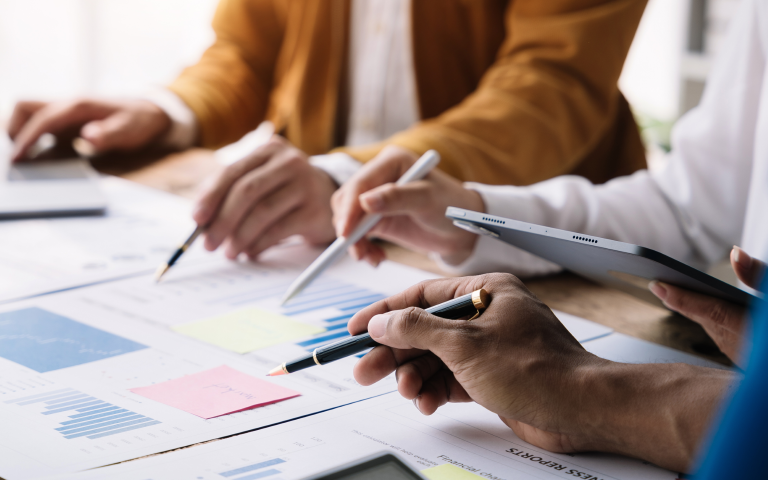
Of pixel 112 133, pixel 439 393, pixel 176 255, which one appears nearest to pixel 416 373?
pixel 439 393

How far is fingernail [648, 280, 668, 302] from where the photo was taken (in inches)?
18.9

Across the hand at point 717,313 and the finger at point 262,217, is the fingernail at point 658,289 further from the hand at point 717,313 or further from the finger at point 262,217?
the finger at point 262,217

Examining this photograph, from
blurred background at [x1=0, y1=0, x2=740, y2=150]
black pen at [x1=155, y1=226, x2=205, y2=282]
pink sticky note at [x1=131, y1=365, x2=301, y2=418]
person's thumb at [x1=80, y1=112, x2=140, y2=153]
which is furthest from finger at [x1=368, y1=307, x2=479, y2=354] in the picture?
blurred background at [x1=0, y1=0, x2=740, y2=150]

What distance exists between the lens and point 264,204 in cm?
77

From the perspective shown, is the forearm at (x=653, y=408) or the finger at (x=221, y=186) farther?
the finger at (x=221, y=186)

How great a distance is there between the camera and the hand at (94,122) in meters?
1.16

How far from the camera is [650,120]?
294 cm

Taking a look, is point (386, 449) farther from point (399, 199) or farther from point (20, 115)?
point (20, 115)

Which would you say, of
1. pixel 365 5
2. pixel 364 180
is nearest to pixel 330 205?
pixel 364 180

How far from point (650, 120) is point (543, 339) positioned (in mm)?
2827

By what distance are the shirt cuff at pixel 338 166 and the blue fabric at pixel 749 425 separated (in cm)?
65

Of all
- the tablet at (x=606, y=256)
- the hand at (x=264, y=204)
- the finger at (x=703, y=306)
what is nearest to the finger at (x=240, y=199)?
the hand at (x=264, y=204)

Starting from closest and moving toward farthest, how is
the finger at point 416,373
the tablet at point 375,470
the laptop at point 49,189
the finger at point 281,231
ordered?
the tablet at point 375,470, the finger at point 416,373, the finger at point 281,231, the laptop at point 49,189

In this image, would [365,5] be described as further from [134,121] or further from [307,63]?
[134,121]
